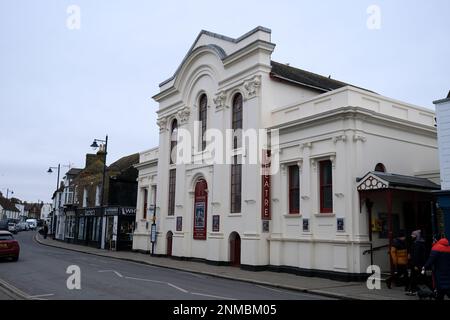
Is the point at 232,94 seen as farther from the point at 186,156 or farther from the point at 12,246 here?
the point at 12,246

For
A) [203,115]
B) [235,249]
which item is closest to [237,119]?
[203,115]

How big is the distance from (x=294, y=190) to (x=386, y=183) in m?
4.77

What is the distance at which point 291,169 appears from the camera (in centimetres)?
1969

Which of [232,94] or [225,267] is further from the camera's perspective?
[232,94]

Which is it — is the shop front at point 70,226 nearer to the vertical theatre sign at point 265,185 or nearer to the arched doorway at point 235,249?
the arched doorway at point 235,249

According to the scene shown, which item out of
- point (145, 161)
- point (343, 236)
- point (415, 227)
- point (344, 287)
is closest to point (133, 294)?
point (344, 287)

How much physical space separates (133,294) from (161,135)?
1798cm

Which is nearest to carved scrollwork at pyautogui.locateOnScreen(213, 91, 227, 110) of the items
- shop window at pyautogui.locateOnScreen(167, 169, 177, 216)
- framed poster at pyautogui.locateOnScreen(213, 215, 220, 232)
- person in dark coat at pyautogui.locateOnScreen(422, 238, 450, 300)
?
framed poster at pyautogui.locateOnScreen(213, 215, 220, 232)

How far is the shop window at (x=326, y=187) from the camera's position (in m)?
17.8

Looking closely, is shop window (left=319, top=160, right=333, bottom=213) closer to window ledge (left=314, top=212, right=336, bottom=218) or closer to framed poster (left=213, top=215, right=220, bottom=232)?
window ledge (left=314, top=212, right=336, bottom=218)

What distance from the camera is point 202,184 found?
24.5m

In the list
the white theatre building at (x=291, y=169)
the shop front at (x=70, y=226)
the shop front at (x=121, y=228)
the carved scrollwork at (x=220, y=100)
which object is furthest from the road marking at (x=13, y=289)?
the shop front at (x=70, y=226)

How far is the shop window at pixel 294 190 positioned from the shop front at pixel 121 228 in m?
17.7

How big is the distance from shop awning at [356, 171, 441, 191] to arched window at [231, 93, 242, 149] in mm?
7145
